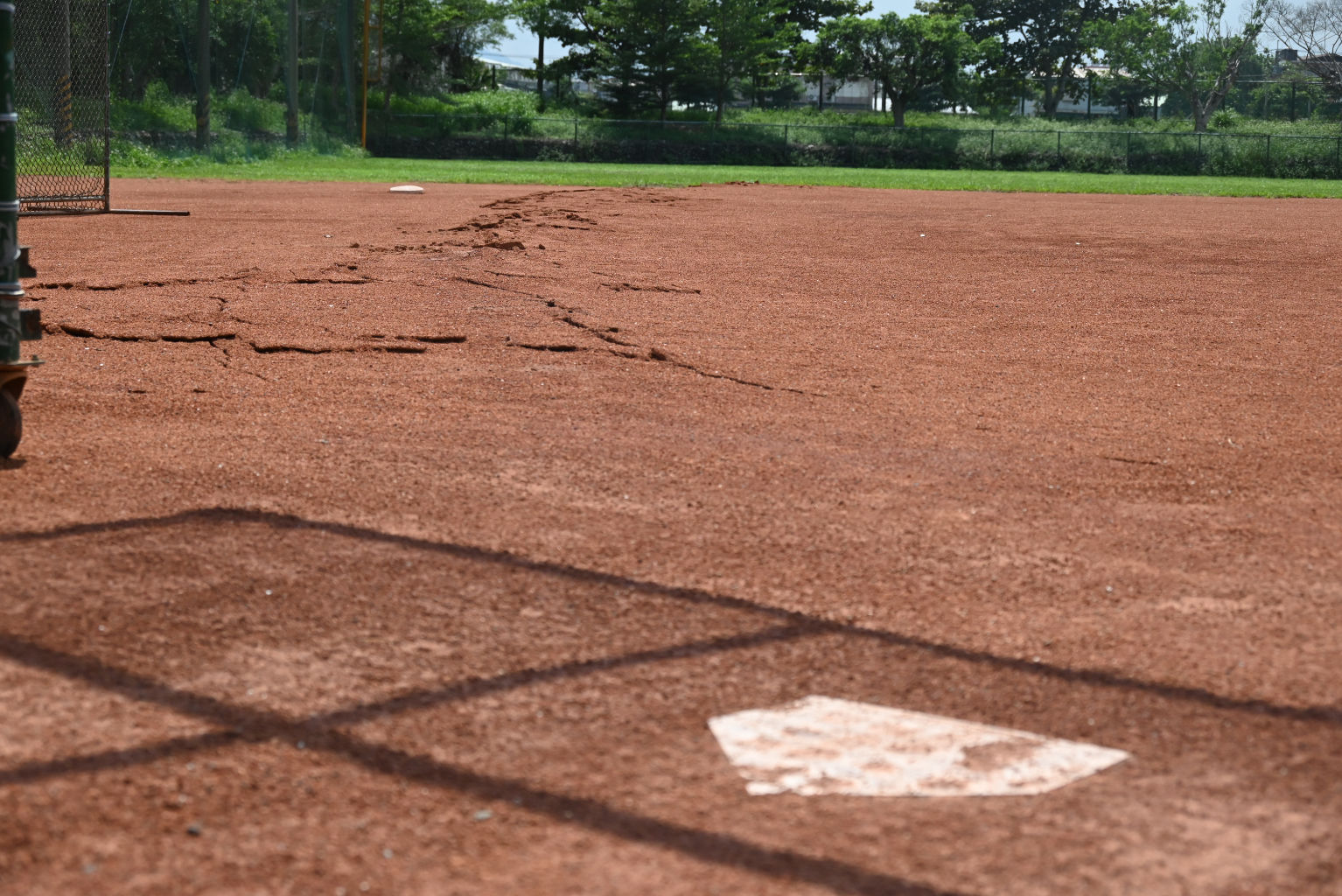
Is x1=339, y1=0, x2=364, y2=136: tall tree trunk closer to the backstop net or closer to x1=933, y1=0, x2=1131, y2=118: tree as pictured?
the backstop net

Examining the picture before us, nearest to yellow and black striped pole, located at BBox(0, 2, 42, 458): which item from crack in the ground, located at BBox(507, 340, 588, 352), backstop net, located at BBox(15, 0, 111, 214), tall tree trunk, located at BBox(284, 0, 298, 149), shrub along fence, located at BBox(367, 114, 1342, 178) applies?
crack in the ground, located at BBox(507, 340, 588, 352)

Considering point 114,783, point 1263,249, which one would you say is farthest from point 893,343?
point 1263,249

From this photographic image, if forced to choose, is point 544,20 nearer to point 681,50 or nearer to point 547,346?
point 681,50

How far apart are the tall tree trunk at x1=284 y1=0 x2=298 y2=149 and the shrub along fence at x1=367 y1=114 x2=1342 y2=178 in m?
10.1

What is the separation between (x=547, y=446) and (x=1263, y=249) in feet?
39.5

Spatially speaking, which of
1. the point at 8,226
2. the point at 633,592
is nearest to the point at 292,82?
the point at 8,226

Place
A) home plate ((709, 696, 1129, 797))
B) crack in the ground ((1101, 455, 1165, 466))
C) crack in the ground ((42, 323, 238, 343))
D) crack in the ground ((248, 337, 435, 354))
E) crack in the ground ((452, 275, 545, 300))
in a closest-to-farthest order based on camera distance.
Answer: home plate ((709, 696, 1129, 797)), crack in the ground ((1101, 455, 1165, 466)), crack in the ground ((248, 337, 435, 354)), crack in the ground ((42, 323, 238, 343)), crack in the ground ((452, 275, 545, 300))

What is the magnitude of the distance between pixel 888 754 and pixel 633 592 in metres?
1.10

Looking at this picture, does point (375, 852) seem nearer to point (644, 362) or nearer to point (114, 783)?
point (114, 783)

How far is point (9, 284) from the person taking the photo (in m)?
4.98

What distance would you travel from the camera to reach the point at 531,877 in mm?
2256

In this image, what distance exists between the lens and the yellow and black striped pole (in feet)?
15.7

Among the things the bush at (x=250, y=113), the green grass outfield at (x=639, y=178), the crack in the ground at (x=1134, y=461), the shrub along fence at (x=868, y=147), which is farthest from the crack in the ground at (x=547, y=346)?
the shrub along fence at (x=868, y=147)

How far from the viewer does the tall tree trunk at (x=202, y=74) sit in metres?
27.2
